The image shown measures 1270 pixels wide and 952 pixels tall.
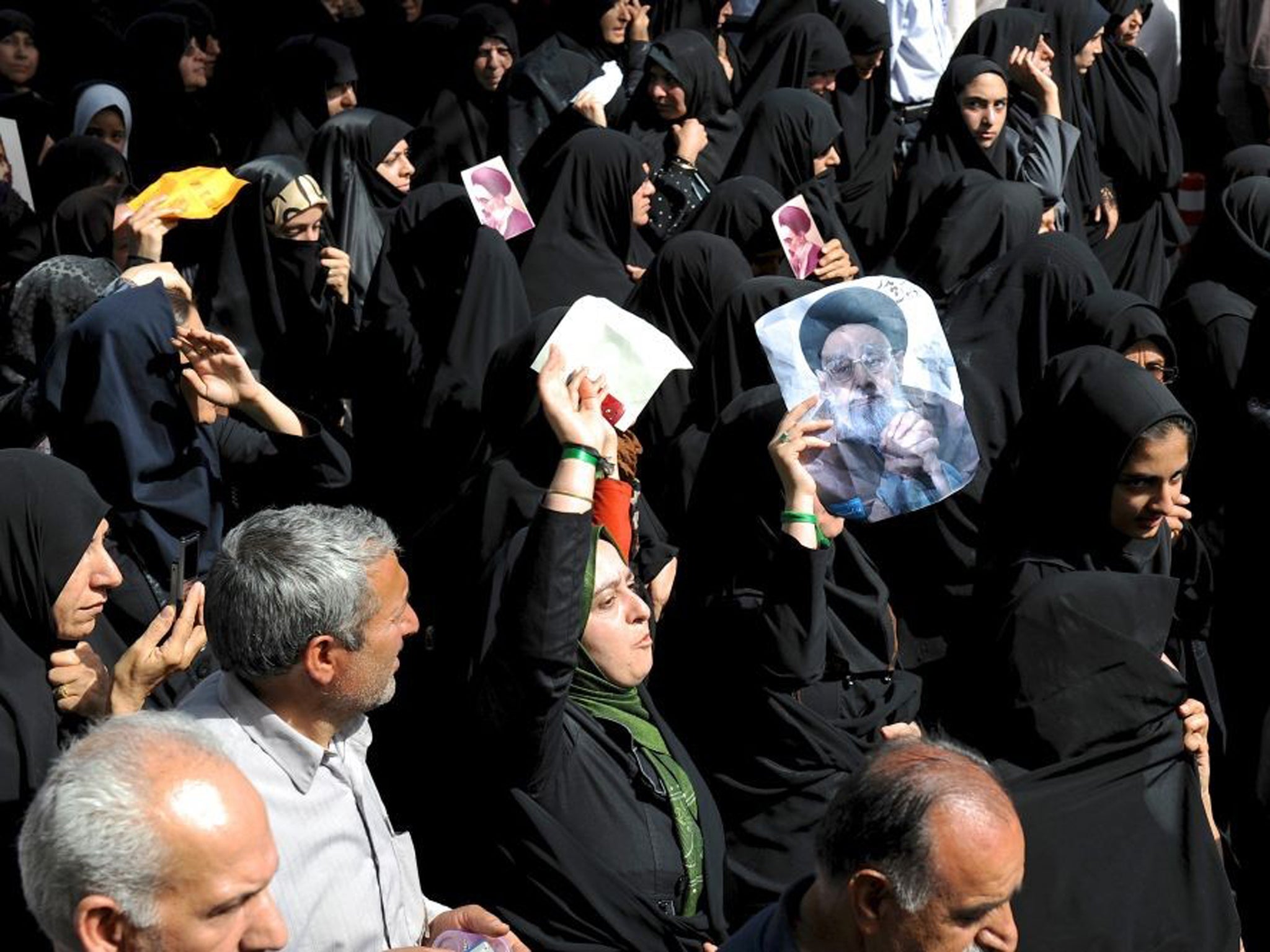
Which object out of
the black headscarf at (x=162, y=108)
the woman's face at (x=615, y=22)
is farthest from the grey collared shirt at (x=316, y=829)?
the woman's face at (x=615, y=22)

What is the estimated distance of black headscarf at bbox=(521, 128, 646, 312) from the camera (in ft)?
23.0

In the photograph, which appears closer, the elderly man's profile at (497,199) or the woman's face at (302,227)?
the elderly man's profile at (497,199)

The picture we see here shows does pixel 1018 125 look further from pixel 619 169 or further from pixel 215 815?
pixel 215 815

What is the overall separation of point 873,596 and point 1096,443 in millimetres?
681

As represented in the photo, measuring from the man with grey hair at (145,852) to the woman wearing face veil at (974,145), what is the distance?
220 inches

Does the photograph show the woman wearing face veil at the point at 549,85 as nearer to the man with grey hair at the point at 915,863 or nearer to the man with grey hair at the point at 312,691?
the man with grey hair at the point at 312,691

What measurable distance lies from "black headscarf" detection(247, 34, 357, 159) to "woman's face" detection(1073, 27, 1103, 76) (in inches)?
135

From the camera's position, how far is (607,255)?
7125 millimetres

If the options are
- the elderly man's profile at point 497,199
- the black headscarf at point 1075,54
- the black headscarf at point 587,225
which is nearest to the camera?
the elderly man's profile at point 497,199

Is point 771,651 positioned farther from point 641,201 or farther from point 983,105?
point 983,105

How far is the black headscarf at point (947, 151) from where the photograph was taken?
25.6 feet

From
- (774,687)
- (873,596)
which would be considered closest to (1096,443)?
(873,596)

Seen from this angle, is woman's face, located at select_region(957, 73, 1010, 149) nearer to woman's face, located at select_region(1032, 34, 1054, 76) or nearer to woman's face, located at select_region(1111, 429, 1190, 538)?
woman's face, located at select_region(1032, 34, 1054, 76)

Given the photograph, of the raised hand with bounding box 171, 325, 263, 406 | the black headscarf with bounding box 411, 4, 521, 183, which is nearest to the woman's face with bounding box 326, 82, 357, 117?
the black headscarf with bounding box 411, 4, 521, 183
